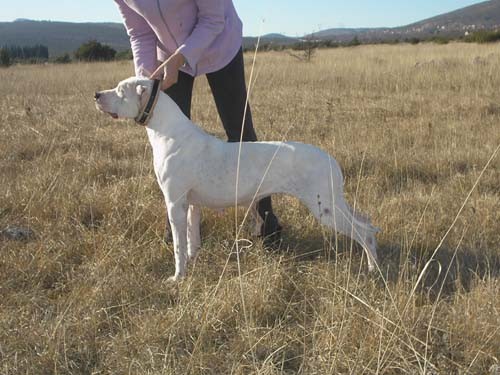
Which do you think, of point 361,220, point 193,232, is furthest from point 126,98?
point 361,220

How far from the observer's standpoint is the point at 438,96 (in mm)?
9305

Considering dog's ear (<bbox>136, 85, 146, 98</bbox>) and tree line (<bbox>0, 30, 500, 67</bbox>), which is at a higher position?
tree line (<bbox>0, 30, 500, 67</bbox>)

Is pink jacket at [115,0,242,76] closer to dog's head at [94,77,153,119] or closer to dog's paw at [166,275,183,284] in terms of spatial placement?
dog's head at [94,77,153,119]

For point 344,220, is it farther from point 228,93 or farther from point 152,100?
point 152,100

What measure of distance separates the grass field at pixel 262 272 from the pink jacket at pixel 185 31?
118 centimetres

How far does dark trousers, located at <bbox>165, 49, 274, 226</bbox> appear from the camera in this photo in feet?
12.1

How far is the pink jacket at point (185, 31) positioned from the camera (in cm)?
327

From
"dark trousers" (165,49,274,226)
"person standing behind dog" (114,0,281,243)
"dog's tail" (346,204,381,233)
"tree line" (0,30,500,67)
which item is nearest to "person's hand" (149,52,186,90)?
"person standing behind dog" (114,0,281,243)

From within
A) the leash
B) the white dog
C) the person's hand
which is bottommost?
the white dog

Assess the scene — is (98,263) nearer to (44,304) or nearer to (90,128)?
(44,304)

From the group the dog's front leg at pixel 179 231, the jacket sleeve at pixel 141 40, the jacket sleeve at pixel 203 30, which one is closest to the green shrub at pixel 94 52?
the jacket sleeve at pixel 141 40

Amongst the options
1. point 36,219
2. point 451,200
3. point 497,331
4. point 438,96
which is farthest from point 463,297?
point 438,96

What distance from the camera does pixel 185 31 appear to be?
3.45 metres

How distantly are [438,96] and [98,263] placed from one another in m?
7.83
